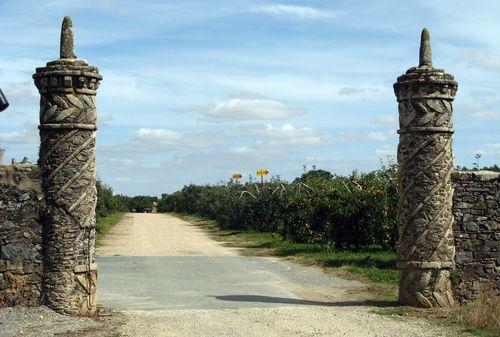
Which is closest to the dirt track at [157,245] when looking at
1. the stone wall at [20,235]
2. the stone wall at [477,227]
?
the stone wall at [477,227]

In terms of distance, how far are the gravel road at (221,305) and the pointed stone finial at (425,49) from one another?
4381 mm

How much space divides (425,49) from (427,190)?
2.49 m

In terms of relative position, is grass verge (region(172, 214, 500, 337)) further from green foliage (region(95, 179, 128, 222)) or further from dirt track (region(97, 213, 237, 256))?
green foliage (region(95, 179, 128, 222))

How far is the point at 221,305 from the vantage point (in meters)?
12.5

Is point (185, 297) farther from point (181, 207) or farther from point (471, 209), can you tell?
point (181, 207)

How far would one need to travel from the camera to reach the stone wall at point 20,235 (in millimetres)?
10867

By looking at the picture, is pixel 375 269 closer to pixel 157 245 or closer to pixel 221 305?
pixel 221 305

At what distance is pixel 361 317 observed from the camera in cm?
1141

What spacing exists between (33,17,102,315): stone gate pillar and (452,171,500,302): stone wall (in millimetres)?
6356

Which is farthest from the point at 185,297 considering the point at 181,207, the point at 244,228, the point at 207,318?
the point at 181,207

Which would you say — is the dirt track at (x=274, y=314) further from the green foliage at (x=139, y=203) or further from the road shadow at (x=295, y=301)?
the green foliage at (x=139, y=203)

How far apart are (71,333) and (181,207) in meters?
62.1

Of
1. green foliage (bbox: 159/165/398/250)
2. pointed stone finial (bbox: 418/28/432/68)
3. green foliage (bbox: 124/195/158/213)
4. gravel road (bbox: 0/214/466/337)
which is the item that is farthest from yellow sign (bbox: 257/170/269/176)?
green foliage (bbox: 124/195/158/213)

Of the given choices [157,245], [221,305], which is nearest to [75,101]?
[221,305]
